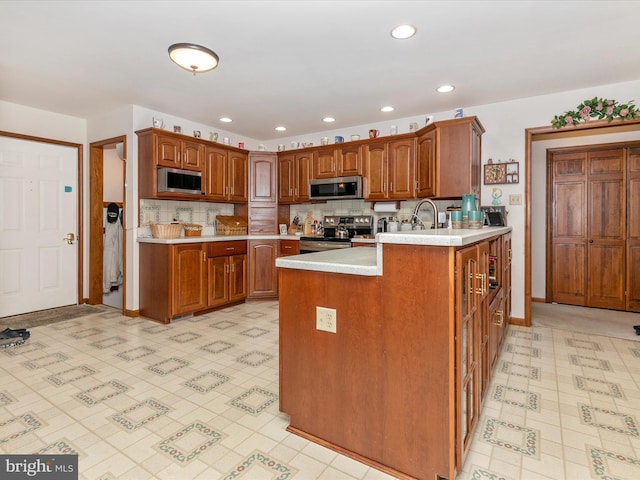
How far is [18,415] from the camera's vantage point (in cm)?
201

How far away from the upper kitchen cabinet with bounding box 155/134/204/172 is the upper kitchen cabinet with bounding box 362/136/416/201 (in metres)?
2.23

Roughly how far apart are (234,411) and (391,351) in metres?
1.13

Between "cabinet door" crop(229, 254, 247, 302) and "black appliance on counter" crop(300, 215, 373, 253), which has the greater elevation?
"black appliance on counter" crop(300, 215, 373, 253)

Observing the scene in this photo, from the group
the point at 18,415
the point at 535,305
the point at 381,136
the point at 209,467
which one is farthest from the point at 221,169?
the point at 535,305

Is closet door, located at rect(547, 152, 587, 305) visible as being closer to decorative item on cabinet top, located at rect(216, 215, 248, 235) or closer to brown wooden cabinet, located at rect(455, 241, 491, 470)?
brown wooden cabinet, located at rect(455, 241, 491, 470)

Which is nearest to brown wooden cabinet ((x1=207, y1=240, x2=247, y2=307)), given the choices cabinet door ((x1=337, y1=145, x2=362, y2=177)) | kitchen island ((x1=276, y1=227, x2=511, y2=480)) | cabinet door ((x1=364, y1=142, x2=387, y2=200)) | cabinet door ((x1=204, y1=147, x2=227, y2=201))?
cabinet door ((x1=204, y1=147, x2=227, y2=201))

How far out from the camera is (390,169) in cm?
449

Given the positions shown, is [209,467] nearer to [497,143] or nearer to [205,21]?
[205,21]

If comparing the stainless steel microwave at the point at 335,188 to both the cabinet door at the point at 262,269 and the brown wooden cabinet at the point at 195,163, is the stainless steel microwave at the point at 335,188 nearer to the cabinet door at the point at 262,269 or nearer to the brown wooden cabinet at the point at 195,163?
the cabinet door at the point at 262,269

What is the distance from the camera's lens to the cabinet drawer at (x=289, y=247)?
509cm

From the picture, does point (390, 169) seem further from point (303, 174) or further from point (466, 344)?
point (466, 344)

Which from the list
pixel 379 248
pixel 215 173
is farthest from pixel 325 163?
pixel 379 248

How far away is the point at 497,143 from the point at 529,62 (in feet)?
3.71

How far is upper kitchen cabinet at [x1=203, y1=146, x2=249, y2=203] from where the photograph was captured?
4668 mm
